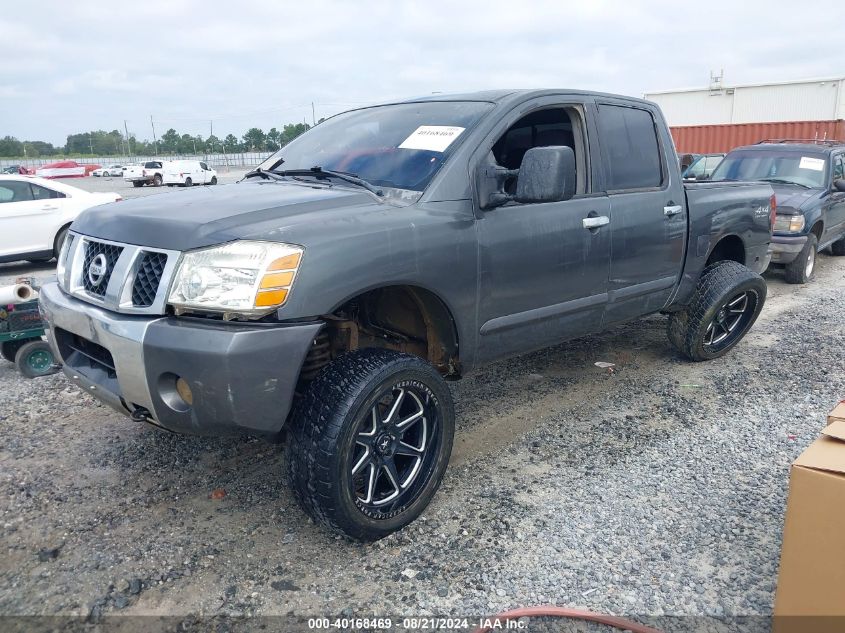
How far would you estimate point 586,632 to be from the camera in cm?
229

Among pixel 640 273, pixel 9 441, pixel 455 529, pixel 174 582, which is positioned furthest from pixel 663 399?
pixel 9 441

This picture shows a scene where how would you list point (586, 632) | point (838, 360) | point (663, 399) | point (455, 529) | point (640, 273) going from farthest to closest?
point (838, 360) → point (663, 399) → point (640, 273) → point (455, 529) → point (586, 632)

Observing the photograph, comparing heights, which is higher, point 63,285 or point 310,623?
point 63,285

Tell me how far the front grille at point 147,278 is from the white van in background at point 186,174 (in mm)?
35463

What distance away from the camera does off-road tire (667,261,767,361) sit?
4.73 m

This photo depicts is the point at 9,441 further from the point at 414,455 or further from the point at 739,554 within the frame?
the point at 739,554

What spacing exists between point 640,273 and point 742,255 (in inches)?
63.8

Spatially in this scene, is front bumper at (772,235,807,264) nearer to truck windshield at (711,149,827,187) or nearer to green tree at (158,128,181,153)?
Answer: truck windshield at (711,149,827,187)

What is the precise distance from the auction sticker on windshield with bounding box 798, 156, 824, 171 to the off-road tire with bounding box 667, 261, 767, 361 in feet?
15.8

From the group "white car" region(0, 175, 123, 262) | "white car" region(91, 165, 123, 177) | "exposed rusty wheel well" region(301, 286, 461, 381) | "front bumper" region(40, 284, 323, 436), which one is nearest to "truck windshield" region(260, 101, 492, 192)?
"exposed rusty wheel well" region(301, 286, 461, 381)

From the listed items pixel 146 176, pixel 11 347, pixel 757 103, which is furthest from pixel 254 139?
pixel 11 347

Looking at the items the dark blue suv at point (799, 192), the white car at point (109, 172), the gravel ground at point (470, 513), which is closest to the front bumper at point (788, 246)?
the dark blue suv at point (799, 192)

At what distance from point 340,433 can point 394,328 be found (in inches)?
36.0

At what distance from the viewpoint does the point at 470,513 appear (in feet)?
9.92
